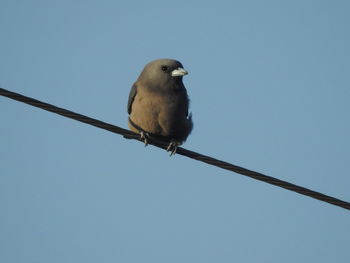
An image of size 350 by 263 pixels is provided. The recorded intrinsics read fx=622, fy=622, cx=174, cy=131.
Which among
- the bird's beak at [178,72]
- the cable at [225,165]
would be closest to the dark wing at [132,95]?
the bird's beak at [178,72]

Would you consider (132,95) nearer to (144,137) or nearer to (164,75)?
(164,75)

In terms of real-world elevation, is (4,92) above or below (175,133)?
above

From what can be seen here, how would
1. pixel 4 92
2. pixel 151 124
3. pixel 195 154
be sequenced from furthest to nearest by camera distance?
pixel 151 124, pixel 195 154, pixel 4 92

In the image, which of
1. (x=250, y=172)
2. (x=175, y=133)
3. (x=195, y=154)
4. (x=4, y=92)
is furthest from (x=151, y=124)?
(x=4, y=92)

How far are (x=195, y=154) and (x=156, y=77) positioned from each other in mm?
2969

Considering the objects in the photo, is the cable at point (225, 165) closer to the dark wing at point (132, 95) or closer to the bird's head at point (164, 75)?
the bird's head at point (164, 75)

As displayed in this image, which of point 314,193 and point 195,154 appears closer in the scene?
point 314,193

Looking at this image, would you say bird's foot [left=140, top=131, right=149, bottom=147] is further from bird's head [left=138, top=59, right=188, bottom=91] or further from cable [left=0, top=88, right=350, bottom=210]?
cable [left=0, top=88, right=350, bottom=210]

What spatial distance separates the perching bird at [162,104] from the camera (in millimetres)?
8938

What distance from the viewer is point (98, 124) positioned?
6.10 meters

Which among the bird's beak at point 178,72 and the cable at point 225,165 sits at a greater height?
the bird's beak at point 178,72

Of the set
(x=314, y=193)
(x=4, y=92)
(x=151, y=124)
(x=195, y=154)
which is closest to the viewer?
(x=4, y=92)

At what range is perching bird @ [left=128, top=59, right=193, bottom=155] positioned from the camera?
894 centimetres

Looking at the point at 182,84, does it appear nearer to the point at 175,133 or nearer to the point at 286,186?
the point at 175,133
